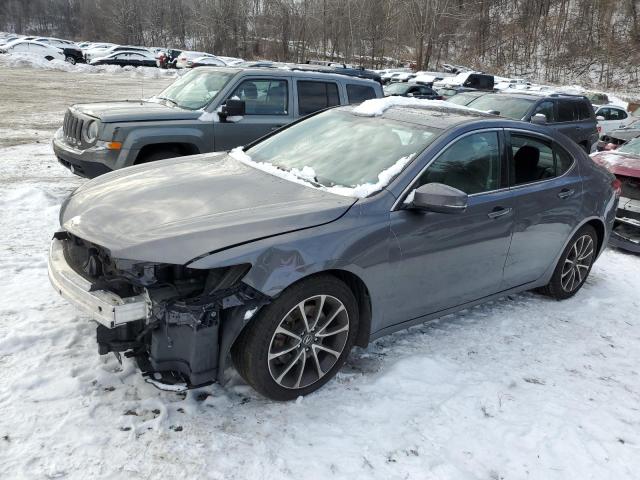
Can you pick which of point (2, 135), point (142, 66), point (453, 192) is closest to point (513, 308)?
point (453, 192)

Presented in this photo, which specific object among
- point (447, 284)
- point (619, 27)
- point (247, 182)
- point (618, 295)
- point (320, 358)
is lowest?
point (618, 295)

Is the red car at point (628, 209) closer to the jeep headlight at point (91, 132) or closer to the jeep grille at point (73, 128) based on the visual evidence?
the jeep headlight at point (91, 132)

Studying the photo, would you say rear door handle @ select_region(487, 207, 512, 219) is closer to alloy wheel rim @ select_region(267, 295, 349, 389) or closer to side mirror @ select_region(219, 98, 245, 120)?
alloy wheel rim @ select_region(267, 295, 349, 389)

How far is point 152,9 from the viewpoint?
71625 mm

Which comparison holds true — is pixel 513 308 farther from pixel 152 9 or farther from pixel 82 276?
pixel 152 9

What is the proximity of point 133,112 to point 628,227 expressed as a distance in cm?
653

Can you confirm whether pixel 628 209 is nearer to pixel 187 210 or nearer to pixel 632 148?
pixel 632 148

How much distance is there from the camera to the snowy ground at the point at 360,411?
2760 mm

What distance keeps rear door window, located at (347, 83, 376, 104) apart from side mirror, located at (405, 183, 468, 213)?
16.6 ft

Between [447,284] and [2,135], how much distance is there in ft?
37.1

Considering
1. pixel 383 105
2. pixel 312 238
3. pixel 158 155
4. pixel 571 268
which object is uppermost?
pixel 383 105

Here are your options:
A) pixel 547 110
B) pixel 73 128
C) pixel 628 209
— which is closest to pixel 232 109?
pixel 73 128

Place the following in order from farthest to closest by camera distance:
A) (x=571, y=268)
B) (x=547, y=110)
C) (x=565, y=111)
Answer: (x=565, y=111)
(x=547, y=110)
(x=571, y=268)

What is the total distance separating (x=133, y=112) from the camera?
680 cm
